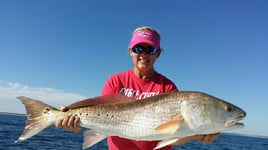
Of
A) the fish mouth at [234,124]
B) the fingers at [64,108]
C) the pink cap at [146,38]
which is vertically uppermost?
the pink cap at [146,38]

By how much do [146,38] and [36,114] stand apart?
2.86 meters

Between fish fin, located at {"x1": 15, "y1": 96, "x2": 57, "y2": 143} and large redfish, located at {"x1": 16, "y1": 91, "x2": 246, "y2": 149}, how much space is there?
2cm

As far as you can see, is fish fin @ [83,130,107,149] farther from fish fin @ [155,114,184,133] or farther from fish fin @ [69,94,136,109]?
fish fin @ [155,114,184,133]

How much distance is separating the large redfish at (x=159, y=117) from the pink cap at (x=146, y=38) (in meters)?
1.32

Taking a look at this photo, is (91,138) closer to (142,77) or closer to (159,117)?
(159,117)

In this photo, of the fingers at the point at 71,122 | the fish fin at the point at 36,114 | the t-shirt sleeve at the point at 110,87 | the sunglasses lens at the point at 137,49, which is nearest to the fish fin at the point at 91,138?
the fingers at the point at 71,122

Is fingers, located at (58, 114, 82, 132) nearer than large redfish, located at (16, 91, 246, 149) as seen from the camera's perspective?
No

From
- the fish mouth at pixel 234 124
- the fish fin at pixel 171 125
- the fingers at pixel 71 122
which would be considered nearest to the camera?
the fish fin at pixel 171 125

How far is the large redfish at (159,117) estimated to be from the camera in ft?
12.8

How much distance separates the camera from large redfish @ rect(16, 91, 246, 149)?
12.8ft

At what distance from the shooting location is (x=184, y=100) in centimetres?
398

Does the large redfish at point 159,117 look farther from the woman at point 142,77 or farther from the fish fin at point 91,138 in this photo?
the woman at point 142,77

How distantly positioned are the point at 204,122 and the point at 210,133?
1.14 ft

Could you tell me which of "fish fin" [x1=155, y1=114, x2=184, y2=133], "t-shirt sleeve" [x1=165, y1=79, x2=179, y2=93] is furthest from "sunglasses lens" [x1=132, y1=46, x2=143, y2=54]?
"fish fin" [x1=155, y1=114, x2=184, y2=133]
